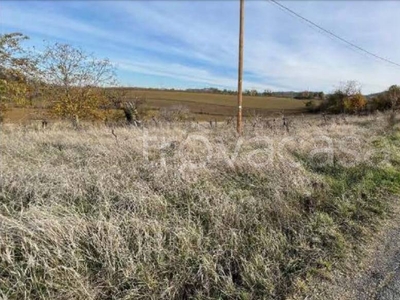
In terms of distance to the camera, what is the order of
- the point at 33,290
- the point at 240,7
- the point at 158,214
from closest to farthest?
the point at 33,290
the point at 158,214
the point at 240,7

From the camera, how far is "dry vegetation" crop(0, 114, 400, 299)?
9.20 ft

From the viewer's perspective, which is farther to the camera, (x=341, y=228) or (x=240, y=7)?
(x=240, y=7)

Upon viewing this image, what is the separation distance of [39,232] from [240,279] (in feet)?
6.36

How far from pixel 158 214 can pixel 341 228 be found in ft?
7.65

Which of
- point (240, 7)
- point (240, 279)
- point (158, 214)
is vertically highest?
point (240, 7)

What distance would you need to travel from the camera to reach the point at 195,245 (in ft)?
10.9

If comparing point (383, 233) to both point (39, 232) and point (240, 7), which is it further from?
point (240, 7)

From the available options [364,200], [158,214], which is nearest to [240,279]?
[158,214]

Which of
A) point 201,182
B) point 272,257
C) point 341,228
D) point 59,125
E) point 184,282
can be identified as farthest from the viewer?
point 59,125

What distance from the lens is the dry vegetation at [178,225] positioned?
2803 mm

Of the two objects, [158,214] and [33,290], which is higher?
[158,214]

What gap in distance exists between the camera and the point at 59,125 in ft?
42.7

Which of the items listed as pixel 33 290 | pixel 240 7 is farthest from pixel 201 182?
pixel 240 7

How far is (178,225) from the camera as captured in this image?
3.55 metres
